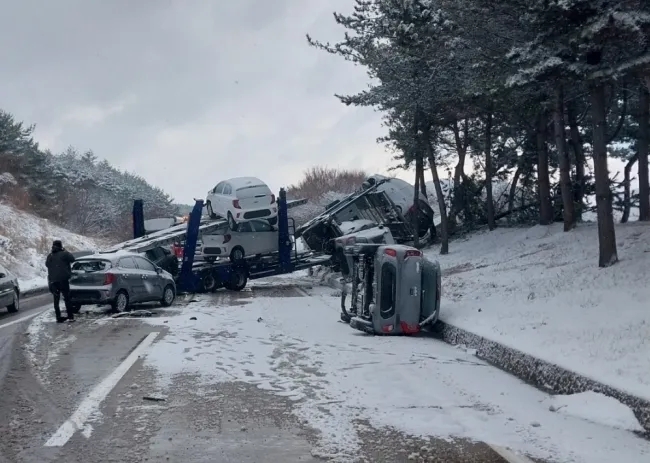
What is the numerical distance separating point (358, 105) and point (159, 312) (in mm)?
10222

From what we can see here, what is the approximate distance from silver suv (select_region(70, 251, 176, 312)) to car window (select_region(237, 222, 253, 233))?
279 inches

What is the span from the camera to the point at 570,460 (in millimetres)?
6211

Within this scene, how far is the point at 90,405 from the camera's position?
822 centimetres

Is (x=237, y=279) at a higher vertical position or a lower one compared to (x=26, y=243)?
lower

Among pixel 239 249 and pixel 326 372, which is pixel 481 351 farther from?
pixel 239 249

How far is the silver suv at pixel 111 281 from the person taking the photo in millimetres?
19094

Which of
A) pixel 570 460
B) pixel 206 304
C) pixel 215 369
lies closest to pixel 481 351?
pixel 215 369

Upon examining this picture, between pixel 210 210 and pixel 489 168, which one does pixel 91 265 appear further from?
pixel 489 168

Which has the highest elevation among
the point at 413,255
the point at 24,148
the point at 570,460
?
the point at 24,148

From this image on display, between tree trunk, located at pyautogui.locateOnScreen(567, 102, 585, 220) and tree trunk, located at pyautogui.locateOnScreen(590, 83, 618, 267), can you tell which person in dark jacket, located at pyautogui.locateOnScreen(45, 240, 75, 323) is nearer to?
tree trunk, located at pyautogui.locateOnScreen(590, 83, 618, 267)

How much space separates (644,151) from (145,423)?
19.5 metres

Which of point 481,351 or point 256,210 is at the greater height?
point 256,210

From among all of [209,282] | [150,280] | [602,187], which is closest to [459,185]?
[209,282]

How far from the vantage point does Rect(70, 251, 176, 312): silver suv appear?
62.6 ft
